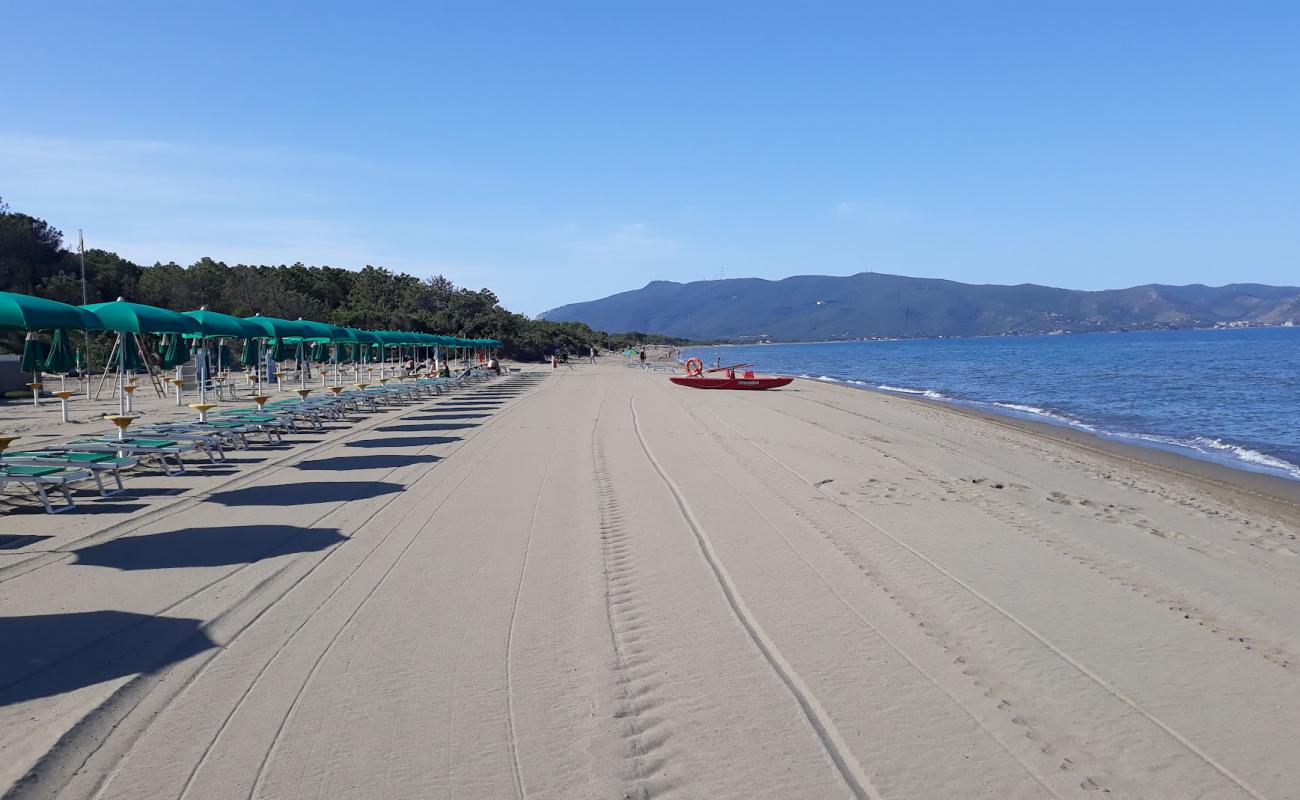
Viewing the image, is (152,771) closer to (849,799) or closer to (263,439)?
(849,799)

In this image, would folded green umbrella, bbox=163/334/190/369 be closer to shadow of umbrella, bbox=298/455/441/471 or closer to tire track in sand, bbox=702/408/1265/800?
shadow of umbrella, bbox=298/455/441/471

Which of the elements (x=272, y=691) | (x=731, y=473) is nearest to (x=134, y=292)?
(x=731, y=473)

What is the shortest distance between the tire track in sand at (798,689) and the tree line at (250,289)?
2146 cm

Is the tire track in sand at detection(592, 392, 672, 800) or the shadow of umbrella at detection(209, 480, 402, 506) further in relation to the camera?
the shadow of umbrella at detection(209, 480, 402, 506)

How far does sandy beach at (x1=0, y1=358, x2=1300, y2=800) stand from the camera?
9.94 feet

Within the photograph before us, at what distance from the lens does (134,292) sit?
34.9 meters

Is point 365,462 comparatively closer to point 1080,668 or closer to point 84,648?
point 84,648

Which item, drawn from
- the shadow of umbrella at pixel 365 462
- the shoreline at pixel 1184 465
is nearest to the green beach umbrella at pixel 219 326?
the shadow of umbrella at pixel 365 462

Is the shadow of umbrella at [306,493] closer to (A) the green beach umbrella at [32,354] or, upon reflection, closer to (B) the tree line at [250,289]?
(A) the green beach umbrella at [32,354]

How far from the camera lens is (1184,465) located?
13031 millimetres

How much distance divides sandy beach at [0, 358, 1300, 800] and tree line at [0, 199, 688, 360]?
19.5 metres

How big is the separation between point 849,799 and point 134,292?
3851cm

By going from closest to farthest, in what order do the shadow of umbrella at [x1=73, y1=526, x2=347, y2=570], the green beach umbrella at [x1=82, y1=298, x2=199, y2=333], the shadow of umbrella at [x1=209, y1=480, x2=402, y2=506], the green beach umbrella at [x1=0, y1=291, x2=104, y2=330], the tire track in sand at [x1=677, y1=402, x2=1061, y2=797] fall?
the tire track in sand at [x1=677, y1=402, x2=1061, y2=797]
the shadow of umbrella at [x1=73, y1=526, x2=347, y2=570]
the shadow of umbrella at [x1=209, y1=480, x2=402, y2=506]
the green beach umbrella at [x1=0, y1=291, x2=104, y2=330]
the green beach umbrella at [x1=82, y1=298, x2=199, y2=333]

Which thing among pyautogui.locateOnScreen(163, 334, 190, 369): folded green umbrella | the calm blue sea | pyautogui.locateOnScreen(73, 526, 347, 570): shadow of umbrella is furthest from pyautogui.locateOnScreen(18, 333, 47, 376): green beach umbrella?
the calm blue sea
